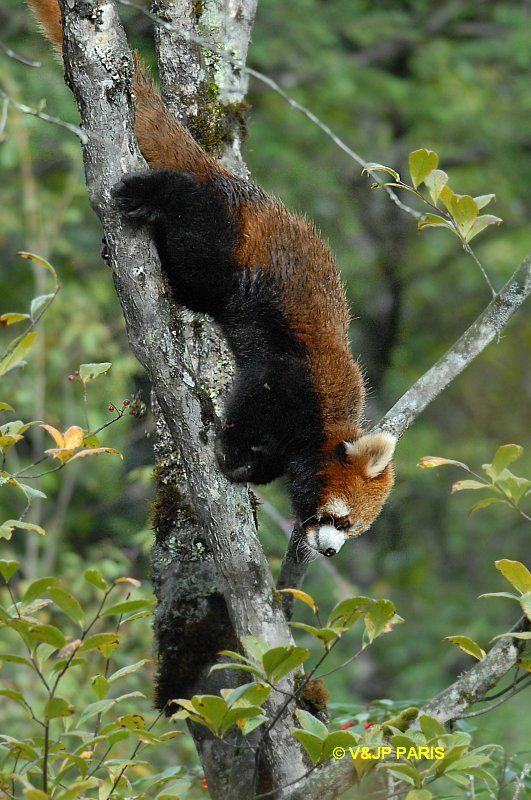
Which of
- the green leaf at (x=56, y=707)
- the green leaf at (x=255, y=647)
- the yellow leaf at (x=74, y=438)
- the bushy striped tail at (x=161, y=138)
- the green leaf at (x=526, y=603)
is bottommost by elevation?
the green leaf at (x=56, y=707)

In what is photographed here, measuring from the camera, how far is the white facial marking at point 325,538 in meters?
3.57

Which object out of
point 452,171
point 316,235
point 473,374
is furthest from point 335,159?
point 316,235

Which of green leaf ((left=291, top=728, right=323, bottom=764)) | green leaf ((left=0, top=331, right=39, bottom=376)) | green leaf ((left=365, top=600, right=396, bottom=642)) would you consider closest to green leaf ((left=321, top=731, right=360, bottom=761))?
green leaf ((left=291, top=728, right=323, bottom=764))

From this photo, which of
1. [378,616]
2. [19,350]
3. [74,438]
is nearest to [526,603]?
[378,616]

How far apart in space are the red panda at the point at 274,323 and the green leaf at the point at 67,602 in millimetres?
1286

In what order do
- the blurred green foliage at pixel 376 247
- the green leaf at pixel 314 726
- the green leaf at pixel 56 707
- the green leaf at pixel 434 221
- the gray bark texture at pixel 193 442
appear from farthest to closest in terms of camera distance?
the blurred green foliage at pixel 376 247
the green leaf at pixel 434 221
the gray bark texture at pixel 193 442
the green leaf at pixel 314 726
the green leaf at pixel 56 707

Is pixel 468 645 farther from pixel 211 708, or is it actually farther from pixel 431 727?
pixel 211 708

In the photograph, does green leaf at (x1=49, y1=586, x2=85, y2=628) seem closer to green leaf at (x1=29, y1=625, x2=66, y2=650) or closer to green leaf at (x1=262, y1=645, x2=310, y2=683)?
green leaf at (x1=29, y1=625, x2=66, y2=650)

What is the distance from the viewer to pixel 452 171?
30.8 ft

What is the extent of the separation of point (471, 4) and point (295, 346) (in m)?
7.04

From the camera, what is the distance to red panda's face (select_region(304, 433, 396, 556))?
140 inches

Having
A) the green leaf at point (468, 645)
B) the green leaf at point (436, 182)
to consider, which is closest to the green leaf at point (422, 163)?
the green leaf at point (436, 182)

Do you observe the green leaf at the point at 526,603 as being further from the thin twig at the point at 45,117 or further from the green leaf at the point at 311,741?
the thin twig at the point at 45,117

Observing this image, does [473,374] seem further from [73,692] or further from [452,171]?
[73,692]
